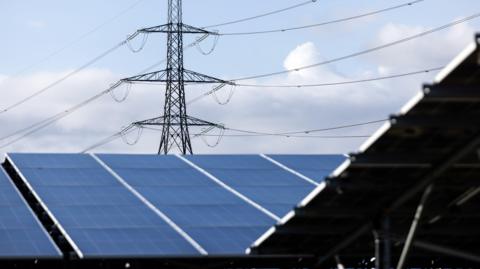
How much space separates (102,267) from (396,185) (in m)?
13.1

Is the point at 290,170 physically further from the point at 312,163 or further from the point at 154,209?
the point at 154,209

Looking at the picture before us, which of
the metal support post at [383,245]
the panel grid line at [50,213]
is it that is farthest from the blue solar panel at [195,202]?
the metal support post at [383,245]

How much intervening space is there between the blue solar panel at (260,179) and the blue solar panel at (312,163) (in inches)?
25.4

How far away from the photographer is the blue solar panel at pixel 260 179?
40.4 m

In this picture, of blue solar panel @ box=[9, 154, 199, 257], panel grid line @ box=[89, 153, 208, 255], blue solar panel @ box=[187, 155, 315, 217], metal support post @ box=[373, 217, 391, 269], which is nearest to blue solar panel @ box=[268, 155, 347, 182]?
blue solar panel @ box=[187, 155, 315, 217]

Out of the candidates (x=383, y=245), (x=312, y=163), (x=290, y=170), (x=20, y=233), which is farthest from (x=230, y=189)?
(x=383, y=245)

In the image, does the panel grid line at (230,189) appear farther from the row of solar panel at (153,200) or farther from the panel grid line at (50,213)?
the panel grid line at (50,213)

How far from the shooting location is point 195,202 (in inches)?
1564

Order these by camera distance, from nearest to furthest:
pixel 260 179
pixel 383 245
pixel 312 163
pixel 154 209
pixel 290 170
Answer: pixel 383 245
pixel 154 209
pixel 260 179
pixel 290 170
pixel 312 163

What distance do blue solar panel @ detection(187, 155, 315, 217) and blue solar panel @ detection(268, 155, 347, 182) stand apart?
65 centimetres

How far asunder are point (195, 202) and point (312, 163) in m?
8.18

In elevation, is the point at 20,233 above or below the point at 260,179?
above

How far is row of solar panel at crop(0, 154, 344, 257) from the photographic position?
34.8 metres

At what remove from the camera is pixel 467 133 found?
2258 cm
